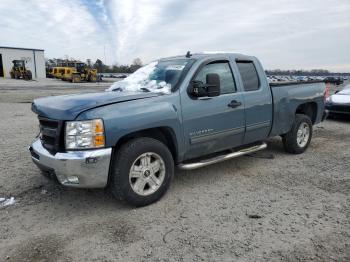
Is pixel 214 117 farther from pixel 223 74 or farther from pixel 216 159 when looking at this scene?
pixel 223 74

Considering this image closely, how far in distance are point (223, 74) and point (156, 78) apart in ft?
3.32

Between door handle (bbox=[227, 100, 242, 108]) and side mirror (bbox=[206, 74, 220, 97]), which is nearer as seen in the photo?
side mirror (bbox=[206, 74, 220, 97])

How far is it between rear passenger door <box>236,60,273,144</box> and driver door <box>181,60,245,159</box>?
17 centimetres

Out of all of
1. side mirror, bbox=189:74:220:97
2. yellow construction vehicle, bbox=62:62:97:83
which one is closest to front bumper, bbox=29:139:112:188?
side mirror, bbox=189:74:220:97

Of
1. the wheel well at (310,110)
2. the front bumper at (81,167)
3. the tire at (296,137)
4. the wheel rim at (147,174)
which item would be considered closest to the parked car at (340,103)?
the wheel well at (310,110)

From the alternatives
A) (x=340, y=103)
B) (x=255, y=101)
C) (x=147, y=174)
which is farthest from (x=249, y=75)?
(x=340, y=103)

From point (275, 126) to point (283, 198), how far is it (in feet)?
5.78

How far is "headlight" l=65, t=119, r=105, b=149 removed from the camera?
11.5 ft

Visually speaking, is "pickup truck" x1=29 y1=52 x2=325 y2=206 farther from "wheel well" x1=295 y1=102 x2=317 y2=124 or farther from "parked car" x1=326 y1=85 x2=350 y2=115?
"parked car" x1=326 y1=85 x2=350 y2=115

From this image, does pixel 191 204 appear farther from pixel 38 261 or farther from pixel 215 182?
pixel 38 261

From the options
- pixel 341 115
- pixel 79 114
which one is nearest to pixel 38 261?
pixel 79 114

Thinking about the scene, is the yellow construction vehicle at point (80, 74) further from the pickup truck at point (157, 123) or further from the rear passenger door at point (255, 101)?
the rear passenger door at point (255, 101)

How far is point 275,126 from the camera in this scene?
5.67 meters

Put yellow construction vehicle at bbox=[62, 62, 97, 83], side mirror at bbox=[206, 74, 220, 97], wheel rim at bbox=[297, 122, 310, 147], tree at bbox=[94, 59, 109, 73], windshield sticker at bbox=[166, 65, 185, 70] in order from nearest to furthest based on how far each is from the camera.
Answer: side mirror at bbox=[206, 74, 220, 97] < windshield sticker at bbox=[166, 65, 185, 70] < wheel rim at bbox=[297, 122, 310, 147] < yellow construction vehicle at bbox=[62, 62, 97, 83] < tree at bbox=[94, 59, 109, 73]
